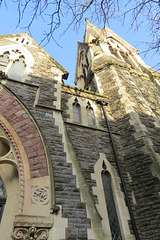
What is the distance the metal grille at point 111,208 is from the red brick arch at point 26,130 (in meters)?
2.29

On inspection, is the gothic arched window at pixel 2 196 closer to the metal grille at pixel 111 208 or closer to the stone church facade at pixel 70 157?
the stone church facade at pixel 70 157

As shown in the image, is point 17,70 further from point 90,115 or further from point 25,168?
point 25,168

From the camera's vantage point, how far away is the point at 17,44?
852cm

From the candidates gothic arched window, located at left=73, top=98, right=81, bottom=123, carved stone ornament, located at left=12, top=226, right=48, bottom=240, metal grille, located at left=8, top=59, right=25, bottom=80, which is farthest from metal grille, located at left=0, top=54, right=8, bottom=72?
carved stone ornament, located at left=12, top=226, right=48, bottom=240

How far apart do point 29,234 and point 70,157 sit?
186 centimetres

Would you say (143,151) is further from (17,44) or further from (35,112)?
(17,44)

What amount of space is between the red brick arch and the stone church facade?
0.9 inches

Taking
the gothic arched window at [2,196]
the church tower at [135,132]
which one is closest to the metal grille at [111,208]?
the church tower at [135,132]

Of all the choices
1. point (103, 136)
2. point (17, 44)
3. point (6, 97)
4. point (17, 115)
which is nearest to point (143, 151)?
point (103, 136)

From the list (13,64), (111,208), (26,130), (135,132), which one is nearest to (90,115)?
(135,132)

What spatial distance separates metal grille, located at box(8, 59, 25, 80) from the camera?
6.56m

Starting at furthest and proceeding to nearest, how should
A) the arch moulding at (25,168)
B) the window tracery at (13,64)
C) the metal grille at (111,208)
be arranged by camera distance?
the window tracery at (13,64) → the metal grille at (111,208) → the arch moulding at (25,168)

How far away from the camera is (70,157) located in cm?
435

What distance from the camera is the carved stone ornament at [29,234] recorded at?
2.87 metres
